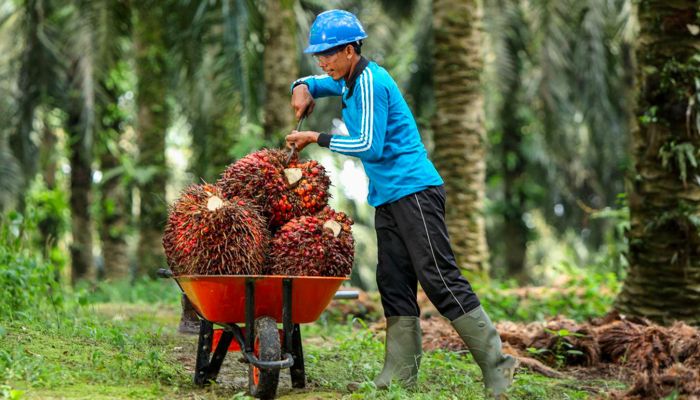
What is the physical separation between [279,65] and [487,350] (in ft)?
20.6

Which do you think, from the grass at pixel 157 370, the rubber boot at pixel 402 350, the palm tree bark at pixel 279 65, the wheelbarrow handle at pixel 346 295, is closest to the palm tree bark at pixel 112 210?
the palm tree bark at pixel 279 65

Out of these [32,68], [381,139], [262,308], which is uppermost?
[32,68]

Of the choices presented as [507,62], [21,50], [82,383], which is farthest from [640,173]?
[21,50]

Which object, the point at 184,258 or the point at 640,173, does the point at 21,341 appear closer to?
the point at 184,258

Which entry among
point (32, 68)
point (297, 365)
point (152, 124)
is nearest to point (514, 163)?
point (152, 124)

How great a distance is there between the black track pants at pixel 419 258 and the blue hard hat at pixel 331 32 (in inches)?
36.1

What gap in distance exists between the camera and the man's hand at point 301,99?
4355 millimetres

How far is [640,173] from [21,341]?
4886 millimetres

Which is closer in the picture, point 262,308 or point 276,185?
point 262,308

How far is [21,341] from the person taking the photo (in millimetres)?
4359

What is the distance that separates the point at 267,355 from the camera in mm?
3695

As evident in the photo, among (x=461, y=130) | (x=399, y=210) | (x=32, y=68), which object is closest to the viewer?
(x=399, y=210)

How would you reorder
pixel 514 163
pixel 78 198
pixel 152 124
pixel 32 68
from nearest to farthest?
pixel 152 124 < pixel 32 68 < pixel 78 198 < pixel 514 163

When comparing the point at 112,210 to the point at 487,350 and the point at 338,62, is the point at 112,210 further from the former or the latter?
the point at 487,350
